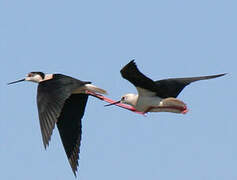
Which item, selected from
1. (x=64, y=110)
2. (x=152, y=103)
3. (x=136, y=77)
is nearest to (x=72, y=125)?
(x=64, y=110)

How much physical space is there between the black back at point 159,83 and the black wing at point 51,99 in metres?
1.44

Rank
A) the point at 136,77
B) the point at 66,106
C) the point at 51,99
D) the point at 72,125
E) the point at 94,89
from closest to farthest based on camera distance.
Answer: the point at 136,77
the point at 51,99
the point at 94,89
the point at 72,125
the point at 66,106

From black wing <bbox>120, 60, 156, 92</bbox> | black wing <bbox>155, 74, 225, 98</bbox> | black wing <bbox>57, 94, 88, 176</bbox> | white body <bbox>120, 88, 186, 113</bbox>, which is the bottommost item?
A: black wing <bbox>57, 94, 88, 176</bbox>

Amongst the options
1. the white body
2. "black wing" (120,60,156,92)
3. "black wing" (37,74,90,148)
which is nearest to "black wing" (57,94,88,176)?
"black wing" (37,74,90,148)

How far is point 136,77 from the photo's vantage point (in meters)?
13.3

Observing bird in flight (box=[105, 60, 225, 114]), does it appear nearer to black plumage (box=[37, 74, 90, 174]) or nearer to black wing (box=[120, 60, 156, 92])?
black wing (box=[120, 60, 156, 92])

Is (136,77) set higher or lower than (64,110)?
higher

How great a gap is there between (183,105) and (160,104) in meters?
0.45

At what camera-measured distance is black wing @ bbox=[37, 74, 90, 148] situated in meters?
13.9

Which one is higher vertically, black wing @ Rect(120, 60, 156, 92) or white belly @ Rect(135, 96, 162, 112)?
black wing @ Rect(120, 60, 156, 92)

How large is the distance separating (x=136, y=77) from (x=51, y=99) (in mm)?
1817

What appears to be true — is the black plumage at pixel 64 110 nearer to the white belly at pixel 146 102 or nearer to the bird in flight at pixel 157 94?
the bird in flight at pixel 157 94

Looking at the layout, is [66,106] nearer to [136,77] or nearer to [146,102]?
[146,102]

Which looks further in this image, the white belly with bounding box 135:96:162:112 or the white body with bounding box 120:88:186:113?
the white belly with bounding box 135:96:162:112
